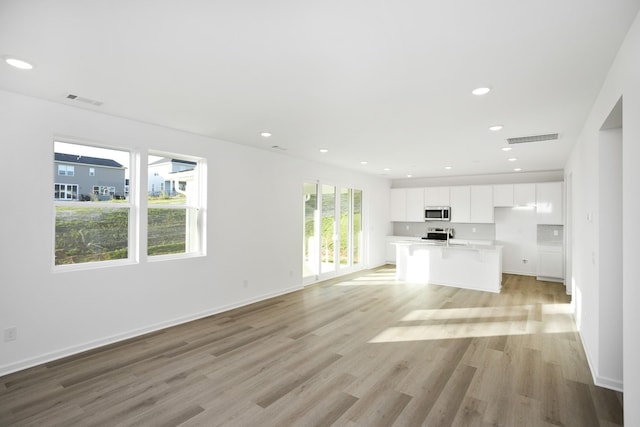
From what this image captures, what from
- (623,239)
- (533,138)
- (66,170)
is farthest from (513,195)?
(66,170)

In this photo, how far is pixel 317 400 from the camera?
2.69 metres

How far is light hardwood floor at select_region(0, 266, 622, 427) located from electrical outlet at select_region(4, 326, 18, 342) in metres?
0.34

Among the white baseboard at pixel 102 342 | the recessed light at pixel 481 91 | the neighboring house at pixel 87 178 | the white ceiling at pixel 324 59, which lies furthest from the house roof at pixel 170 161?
the recessed light at pixel 481 91

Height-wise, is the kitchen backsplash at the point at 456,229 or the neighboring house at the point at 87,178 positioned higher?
the neighboring house at the point at 87,178

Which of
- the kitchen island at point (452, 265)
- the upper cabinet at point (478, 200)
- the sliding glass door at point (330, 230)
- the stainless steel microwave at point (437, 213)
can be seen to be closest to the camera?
the kitchen island at point (452, 265)

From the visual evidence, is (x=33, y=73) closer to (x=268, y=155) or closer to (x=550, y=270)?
(x=268, y=155)

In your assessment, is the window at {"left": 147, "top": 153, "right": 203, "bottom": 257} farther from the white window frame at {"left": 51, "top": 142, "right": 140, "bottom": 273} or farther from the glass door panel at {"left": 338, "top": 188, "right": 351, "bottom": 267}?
the glass door panel at {"left": 338, "top": 188, "right": 351, "bottom": 267}

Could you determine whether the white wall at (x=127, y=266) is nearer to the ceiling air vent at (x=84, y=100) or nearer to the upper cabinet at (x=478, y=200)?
the ceiling air vent at (x=84, y=100)

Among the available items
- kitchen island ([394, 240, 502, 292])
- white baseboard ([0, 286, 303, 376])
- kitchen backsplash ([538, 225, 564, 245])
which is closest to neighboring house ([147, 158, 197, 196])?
white baseboard ([0, 286, 303, 376])

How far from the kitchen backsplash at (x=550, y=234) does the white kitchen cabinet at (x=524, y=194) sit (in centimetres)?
68

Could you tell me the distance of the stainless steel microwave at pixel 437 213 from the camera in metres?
8.99

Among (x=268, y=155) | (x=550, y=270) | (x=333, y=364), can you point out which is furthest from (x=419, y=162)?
(x=333, y=364)

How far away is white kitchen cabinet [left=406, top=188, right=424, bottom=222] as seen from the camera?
952 centimetres

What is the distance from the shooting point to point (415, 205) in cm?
964
